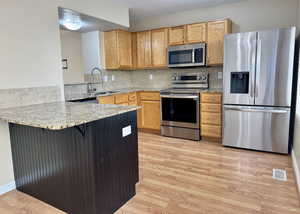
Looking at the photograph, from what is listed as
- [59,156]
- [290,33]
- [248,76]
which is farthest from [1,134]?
[290,33]

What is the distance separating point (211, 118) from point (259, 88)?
0.92 metres

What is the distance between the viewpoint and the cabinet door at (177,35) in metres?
4.02

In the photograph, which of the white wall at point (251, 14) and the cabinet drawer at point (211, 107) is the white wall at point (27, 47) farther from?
the cabinet drawer at point (211, 107)

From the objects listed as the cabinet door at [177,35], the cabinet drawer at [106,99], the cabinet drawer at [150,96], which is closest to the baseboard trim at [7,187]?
the cabinet drawer at [106,99]

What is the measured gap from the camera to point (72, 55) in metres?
3.93

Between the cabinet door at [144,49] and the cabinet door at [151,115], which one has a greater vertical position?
the cabinet door at [144,49]

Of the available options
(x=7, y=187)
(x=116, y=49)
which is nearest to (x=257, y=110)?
(x=116, y=49)

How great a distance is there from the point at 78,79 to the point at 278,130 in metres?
3.41

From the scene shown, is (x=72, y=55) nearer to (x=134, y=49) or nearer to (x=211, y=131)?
(x=134, y=49)

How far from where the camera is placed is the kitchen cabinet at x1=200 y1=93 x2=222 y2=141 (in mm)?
3643

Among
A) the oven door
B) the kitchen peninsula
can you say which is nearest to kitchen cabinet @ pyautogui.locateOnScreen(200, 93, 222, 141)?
the oven door

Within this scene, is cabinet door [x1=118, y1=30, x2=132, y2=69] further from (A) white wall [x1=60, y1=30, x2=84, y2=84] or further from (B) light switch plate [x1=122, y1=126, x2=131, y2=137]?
(B) light switch plate [x1=122, y1=126, x2=131, y2=137]

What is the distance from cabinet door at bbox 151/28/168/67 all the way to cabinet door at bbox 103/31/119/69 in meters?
0.75

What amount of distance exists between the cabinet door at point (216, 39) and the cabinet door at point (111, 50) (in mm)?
1767
